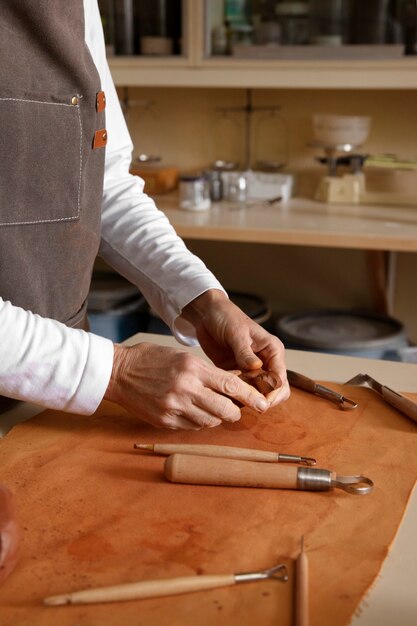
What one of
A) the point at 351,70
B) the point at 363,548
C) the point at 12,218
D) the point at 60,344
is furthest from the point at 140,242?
the point at 351,70

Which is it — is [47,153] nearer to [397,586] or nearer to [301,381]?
[301,381]

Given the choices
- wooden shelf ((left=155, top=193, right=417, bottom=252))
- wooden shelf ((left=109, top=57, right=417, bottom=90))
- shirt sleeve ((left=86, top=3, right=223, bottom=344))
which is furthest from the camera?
wooden shelf ((left=109, top=57, right=417, bottom=90))

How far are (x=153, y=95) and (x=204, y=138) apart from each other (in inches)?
10.4

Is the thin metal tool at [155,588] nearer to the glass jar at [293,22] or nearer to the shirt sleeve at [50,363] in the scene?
the shirt sleeve at [50,363]

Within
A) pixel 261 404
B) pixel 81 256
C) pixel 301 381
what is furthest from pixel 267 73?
pixel 261 404

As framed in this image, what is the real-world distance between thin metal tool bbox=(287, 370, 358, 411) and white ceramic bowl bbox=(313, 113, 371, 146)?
1718 millimetres

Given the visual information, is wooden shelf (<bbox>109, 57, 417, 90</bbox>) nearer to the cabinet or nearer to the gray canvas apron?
the cabinet

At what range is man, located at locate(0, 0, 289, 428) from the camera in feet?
3.09

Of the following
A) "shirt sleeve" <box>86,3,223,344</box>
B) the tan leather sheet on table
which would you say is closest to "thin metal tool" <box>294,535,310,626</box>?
the tan leather sheet on table

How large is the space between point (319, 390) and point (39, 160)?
1.63 feet

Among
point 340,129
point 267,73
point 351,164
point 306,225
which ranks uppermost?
point 267,73

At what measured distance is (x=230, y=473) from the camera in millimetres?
859

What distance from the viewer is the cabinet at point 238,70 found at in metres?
2.58

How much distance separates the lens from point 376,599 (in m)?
0.70
